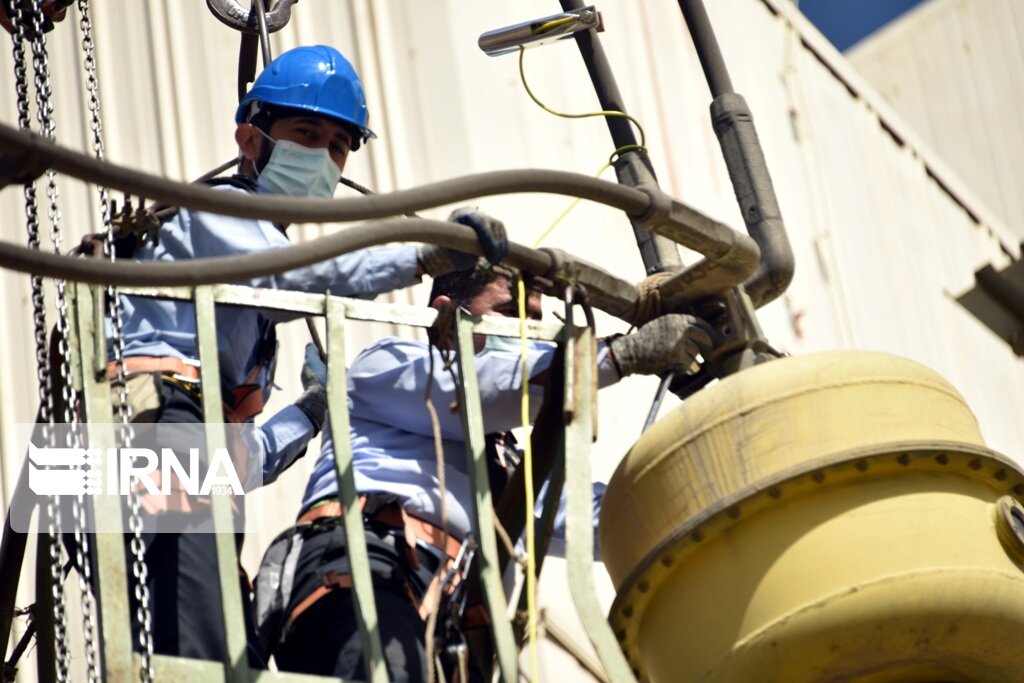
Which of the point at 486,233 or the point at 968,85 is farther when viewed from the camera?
the point at 968,85

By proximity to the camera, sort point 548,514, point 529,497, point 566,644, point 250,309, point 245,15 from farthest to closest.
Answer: point 245,15
point 566,644
point 250,309
point 548,514
point 529,497

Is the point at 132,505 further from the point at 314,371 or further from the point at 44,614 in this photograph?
the point at 314,371

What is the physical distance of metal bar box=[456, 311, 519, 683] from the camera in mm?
4230

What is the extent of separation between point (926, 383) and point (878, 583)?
573mm

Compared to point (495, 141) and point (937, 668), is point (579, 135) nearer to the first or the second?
point (495, 141)

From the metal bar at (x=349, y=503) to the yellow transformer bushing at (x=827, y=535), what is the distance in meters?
0.71

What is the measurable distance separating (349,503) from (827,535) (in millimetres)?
1132

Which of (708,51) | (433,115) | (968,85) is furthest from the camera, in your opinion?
(968,85)

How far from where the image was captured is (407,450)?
5031mm

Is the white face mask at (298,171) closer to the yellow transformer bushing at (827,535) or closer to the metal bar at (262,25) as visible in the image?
the metal bar at (262,25)

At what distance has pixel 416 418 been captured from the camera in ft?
16.5

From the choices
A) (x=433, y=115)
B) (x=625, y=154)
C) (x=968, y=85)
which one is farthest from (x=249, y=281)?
(x=968, y=85)

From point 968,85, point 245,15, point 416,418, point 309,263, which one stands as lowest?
point 416,418

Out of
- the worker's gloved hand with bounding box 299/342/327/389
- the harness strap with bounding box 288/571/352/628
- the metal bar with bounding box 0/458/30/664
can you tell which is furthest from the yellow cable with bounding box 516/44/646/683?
the metal bar with bounding box 0/458/30/664
